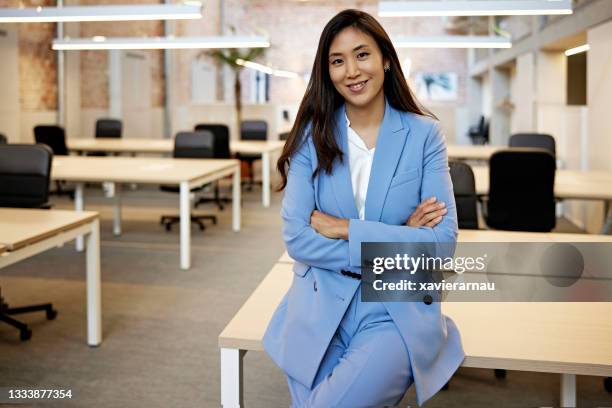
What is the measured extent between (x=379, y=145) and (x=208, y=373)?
184 cm

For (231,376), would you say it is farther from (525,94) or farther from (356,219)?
(525,94)

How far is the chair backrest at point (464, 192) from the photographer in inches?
140

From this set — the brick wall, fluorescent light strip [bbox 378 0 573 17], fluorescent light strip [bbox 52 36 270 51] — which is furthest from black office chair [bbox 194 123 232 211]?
the brick wall

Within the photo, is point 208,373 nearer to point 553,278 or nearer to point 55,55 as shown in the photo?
point 553,278

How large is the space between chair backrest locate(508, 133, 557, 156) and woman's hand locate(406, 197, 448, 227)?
16.5 ft

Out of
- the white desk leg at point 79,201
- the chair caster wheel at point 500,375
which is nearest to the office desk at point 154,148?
the white desk leg at point 79,201

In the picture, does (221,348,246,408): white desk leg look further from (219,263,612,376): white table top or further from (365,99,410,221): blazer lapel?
(365,99,410,221): blazer lapel

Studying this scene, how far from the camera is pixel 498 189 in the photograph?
443 cm

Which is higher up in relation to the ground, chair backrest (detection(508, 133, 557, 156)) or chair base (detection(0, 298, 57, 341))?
chair backrest (detection(508, 133, 557, 156))

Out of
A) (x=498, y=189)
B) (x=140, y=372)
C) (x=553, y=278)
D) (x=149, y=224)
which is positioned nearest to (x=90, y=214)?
(x=140, y=372)

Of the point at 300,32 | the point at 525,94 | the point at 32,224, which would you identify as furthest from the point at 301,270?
the point at 300,32

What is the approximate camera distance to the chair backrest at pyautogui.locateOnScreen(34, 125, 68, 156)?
27.2 ft

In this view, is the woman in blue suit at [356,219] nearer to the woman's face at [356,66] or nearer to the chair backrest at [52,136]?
the woman's face at [356,66]

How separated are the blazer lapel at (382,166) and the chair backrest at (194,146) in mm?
5200
